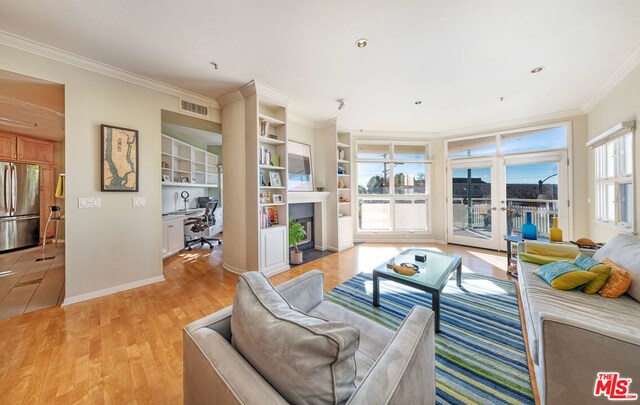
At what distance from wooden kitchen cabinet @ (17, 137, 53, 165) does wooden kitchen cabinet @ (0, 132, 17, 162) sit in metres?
0.07

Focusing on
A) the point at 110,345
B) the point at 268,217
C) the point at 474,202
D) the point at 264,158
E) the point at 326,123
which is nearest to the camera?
the point at 110,345

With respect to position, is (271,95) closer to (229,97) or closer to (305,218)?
(229,97)

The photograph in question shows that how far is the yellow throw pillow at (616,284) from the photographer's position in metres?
1.64

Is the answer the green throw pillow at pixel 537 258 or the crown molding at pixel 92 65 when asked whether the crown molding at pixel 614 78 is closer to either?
the green throw pillow at pixel 537 258

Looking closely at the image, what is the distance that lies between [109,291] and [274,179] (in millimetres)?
2436

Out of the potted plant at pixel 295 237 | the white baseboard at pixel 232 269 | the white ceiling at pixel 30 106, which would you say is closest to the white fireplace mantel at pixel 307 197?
the potted plant at pixel 295 237

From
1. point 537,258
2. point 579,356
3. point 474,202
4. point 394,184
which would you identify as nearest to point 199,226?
point 394,184

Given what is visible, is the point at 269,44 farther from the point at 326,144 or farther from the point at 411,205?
the point at 411,205

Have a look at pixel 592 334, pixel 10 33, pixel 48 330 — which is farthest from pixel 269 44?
pixel 48 330

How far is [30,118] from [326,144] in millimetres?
4923

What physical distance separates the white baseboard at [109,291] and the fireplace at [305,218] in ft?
7.45

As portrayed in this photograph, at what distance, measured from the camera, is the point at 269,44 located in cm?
Result: 222

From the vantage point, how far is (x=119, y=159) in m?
2.69

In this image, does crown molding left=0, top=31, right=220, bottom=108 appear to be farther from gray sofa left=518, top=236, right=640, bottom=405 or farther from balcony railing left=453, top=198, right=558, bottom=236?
balcony railing left=453, top=198, right=558, bottom=236
